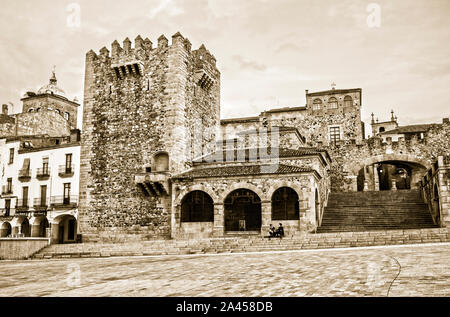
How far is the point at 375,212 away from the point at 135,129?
16.9m

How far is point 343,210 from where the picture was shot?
2825cm

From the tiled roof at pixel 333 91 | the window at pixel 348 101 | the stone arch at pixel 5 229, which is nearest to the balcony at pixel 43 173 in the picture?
the stone arch at pixel 5 229

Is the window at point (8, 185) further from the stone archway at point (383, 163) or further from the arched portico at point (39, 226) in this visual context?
the stone archway at point (383, 163)

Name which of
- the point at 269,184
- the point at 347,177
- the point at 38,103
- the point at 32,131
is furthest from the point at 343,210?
the point at 38,103

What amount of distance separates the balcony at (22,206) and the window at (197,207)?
17.7 m

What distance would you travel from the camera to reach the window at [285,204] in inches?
979

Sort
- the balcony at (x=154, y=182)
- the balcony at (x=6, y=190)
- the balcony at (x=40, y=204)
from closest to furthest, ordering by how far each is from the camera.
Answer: the balcony at (x=154, y=182) → the balcony at (x=40, y=204) → the balcony at (x=6, y=190)

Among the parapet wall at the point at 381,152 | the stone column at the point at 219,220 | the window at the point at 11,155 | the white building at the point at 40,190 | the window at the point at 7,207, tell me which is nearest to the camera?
the stone column at the point at 219,220

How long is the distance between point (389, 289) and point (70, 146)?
34.7 meters

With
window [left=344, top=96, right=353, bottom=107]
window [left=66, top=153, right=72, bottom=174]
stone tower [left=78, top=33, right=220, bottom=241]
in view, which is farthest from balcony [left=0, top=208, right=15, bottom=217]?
window [left=344, top=96, right=353, bottom=107]

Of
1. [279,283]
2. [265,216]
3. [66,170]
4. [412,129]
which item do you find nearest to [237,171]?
[265,216]

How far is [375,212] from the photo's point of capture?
27000mm

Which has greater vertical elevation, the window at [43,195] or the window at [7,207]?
the window at [43,195]

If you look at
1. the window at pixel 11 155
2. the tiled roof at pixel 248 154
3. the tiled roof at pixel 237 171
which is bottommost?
the tiled roof at pixel 237 171
